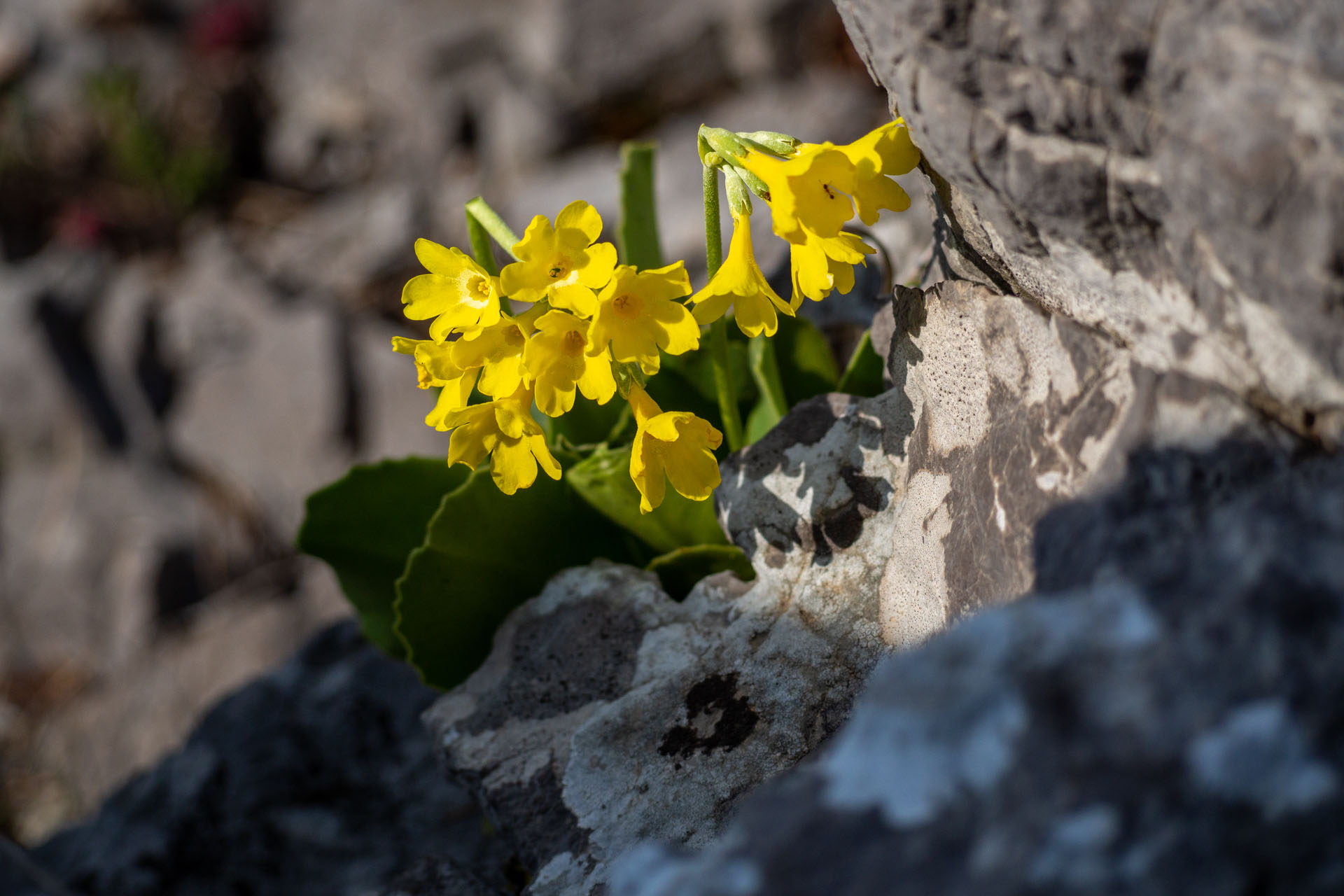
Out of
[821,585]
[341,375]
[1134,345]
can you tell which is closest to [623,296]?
[821,585]

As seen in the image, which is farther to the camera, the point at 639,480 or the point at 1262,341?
the point at 639,480

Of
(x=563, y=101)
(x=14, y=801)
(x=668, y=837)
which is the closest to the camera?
(x=668, y=837)

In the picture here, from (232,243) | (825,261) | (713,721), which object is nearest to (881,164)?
(825,261)

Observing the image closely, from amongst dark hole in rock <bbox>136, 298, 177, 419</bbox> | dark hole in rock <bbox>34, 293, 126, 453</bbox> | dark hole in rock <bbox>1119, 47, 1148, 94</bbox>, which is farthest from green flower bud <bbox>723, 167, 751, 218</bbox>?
dark hole in rock <bbox>34, 293, 126, 453</bbox>

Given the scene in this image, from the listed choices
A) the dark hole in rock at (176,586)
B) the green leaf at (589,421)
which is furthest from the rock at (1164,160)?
the dark hole in rock at (176,586)

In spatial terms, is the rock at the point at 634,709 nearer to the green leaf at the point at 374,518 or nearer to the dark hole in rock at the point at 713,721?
the dark hole in rock at the point at 713,721

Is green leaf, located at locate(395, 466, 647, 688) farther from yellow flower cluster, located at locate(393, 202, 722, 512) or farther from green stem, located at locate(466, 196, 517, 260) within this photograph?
green stem, located at locate(466, 196, 517, 260)

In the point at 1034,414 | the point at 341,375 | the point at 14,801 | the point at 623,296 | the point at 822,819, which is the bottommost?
the point at 14,801

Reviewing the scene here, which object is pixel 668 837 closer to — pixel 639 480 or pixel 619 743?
pixel 619 743
